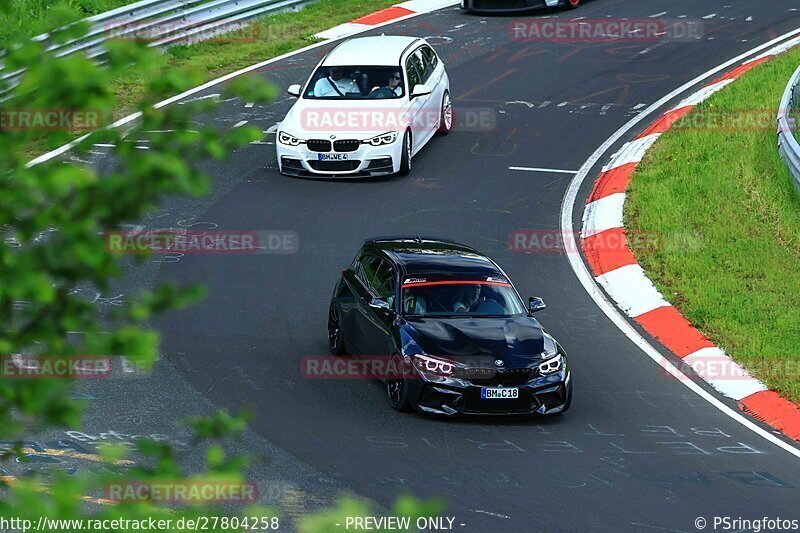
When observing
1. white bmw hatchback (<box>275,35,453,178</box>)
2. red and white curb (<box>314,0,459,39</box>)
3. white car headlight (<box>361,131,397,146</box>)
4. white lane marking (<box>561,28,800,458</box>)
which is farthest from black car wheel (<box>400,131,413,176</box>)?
red and white curb (<box>314,0,459,39</box>)

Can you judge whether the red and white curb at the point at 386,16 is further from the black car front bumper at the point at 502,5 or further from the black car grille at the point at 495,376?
the black car grille at the point at 495,376

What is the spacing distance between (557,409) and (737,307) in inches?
149

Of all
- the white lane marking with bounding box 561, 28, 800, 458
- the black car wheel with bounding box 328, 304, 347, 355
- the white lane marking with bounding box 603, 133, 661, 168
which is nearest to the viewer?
the white lane marking with bounding box 561, 28, 800, 458

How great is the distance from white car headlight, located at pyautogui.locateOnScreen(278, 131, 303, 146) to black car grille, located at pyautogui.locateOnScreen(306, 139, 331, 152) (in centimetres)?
15

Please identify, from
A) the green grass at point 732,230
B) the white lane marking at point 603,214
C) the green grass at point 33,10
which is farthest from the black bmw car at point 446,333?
the green grass at point 33,10

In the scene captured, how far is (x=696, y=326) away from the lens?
45.2 ft

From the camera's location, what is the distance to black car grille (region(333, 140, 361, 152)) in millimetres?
18312

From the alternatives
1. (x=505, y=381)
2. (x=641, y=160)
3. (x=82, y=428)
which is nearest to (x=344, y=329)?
(x=505, y=381)

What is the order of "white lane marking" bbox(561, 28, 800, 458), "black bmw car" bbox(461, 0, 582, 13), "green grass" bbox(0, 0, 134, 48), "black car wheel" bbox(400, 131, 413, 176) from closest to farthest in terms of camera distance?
"white lane marking" bbox(561, 28, 800, 458)
"black car wheel" bbox(400, 131, 413, 176)
"green grass" bbox(0, 0, 134, 48)
"black bmw car" bbox(461, 0, 582, 13)

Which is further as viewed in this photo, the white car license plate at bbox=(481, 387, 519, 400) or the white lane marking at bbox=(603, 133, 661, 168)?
the white lane marking at bbox=(603, 133, 661, 168)

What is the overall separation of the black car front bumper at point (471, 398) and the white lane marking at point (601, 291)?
1870mm

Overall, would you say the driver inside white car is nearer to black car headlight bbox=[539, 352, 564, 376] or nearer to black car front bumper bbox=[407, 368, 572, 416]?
black car headlight bbox=[539, 352, 564, 376]

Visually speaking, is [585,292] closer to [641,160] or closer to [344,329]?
[344,329]

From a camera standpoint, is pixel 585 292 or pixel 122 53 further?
pixel 585 292
